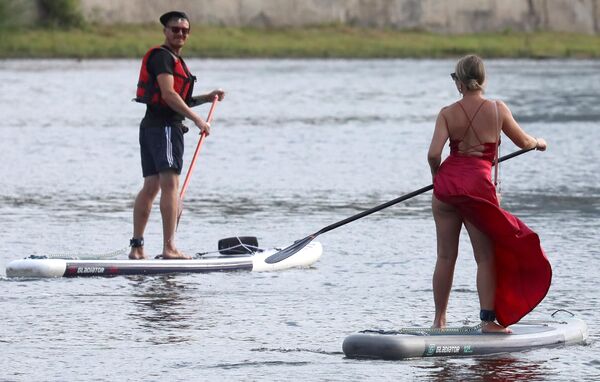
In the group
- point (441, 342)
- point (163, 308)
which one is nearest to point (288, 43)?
point (163, 308)

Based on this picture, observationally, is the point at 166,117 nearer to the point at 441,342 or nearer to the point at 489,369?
the point at 441,342

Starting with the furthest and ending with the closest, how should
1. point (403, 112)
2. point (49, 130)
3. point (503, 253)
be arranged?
point (403, 112), point (49, 130), point (503, 253)

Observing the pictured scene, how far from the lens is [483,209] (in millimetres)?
8789

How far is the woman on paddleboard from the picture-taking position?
880 cm

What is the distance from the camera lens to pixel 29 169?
19938mm

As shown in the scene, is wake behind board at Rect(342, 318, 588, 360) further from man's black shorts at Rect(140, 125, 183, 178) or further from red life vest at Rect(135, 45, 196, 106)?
red life vest at Rect(135, 45, 196, 106)

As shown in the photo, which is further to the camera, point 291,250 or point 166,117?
point 166,117

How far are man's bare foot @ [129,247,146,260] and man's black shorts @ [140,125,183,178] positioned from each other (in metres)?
0.56

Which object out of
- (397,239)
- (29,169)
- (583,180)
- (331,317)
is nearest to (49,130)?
(29,169)

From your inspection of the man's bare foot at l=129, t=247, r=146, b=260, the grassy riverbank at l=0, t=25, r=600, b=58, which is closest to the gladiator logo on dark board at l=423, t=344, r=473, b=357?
the man's bare foot at l=129, t=247, r=146, b=260

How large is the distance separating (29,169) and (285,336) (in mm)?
10979

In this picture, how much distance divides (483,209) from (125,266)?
3480mm

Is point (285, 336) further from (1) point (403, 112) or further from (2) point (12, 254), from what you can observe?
(1) point (403, 112)

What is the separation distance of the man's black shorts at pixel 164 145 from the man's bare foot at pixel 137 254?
56cm
